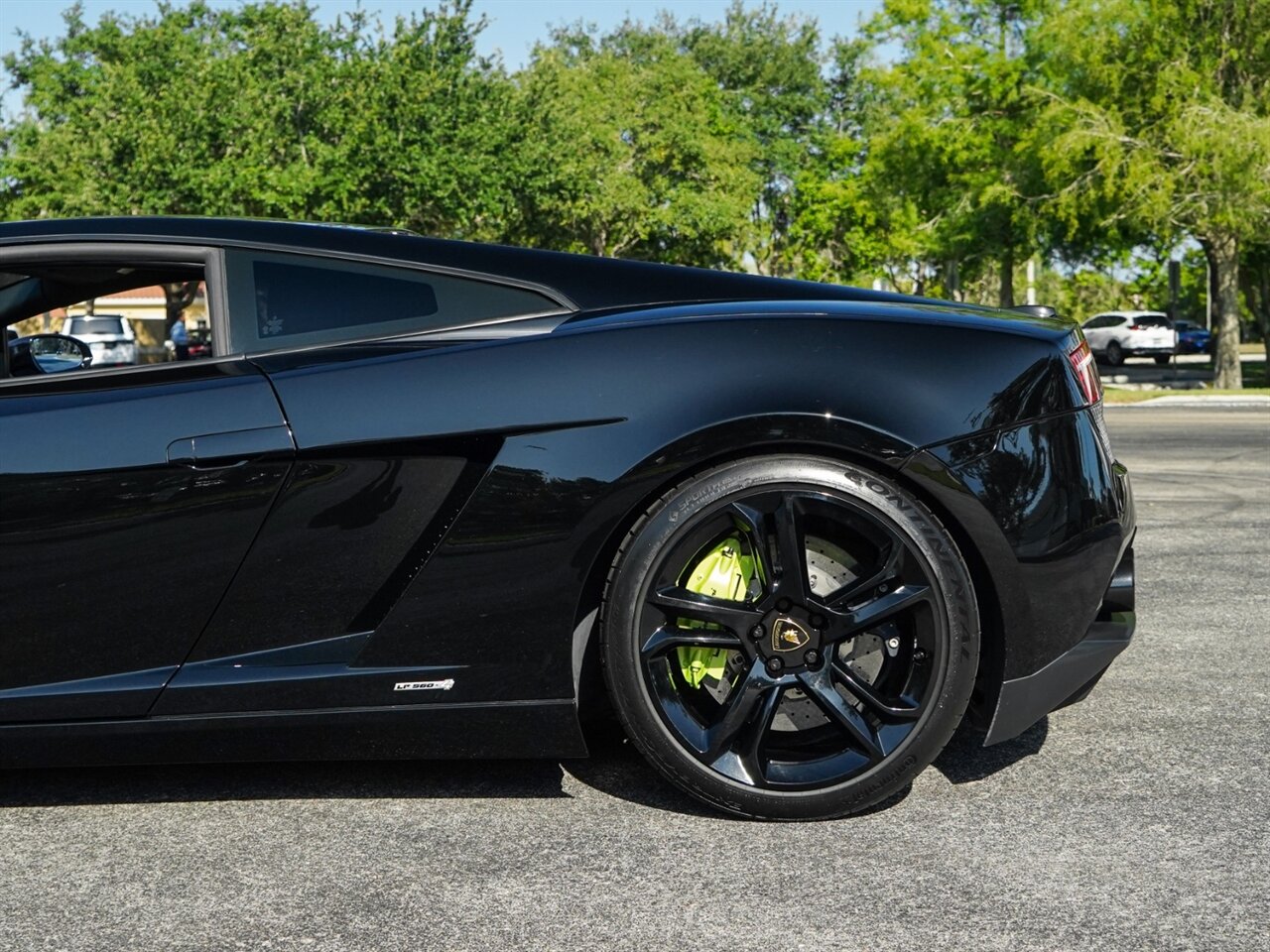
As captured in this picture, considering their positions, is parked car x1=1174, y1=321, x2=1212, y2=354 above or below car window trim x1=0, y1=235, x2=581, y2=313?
below

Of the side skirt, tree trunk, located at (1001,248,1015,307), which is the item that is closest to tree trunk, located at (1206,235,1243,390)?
tree trunk, located at (1001,248,1015,307)

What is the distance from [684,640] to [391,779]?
2.85 ft

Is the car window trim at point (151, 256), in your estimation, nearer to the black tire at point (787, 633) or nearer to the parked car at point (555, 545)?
the parked car at point (555, 545)

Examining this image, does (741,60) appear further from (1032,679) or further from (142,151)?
(1032,679)

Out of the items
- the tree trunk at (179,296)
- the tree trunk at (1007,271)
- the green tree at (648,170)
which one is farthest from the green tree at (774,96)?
the tree trunk at (179,296)

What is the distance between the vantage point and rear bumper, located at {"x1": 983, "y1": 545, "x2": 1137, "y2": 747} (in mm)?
3252

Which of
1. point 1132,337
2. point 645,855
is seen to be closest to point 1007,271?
point 1132,337

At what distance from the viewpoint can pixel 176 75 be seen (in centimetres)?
3428

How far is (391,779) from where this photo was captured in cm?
361

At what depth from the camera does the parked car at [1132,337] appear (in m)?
43.5

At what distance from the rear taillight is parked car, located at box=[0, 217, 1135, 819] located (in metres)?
0.13

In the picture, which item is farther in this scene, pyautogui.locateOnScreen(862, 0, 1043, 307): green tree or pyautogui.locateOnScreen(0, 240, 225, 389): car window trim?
pyautogui.locateOnScreen(862, 0, 1043, 307): green tree

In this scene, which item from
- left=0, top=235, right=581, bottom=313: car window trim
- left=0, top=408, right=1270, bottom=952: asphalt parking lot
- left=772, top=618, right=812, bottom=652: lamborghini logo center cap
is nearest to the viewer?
left=0, top=408, right=1270, bottom=952: asphalt parking lot

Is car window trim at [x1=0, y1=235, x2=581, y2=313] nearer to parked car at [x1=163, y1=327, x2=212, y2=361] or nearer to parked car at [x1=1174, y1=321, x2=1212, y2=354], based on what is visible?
parked car at [x1=163, y1=327, x2=212, y2=361]
